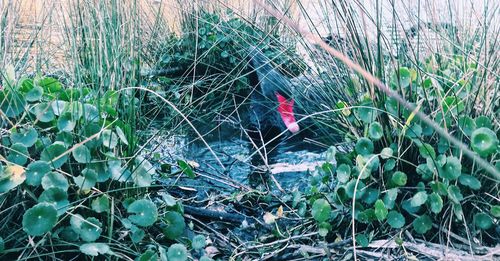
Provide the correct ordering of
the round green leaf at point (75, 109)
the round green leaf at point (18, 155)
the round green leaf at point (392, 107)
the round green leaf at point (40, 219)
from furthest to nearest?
1. the round green leaf at point (392, 107)
2. the round green leaf at point (75, 109)
3. the round green leaf at point (18, 155)
4. the round green leaf at point (40, 219)

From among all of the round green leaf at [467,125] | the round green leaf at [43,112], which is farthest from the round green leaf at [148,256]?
the round green leaf at [467,125]

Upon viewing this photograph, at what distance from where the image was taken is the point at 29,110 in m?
1.56

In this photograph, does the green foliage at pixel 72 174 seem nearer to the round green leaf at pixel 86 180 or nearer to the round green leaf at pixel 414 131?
the round green leaf at pixel 86 180

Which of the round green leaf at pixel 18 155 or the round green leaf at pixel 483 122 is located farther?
the round green leaf at pixel 483 122

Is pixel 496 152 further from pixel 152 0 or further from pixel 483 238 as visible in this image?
pixel 152 0

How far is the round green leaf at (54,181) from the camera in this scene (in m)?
1.39

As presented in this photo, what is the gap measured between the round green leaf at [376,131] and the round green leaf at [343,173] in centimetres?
12

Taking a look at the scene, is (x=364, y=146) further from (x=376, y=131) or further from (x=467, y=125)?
(x=467, y=125)

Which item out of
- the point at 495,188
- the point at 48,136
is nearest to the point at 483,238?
the point at 495,188

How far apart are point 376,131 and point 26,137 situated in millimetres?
971

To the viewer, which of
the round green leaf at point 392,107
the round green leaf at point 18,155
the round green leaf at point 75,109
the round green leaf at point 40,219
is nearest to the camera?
the round green leaf at point 40,219

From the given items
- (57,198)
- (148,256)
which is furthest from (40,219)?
(148,256)

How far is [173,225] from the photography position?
1614mm

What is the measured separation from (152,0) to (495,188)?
2.51 metres
